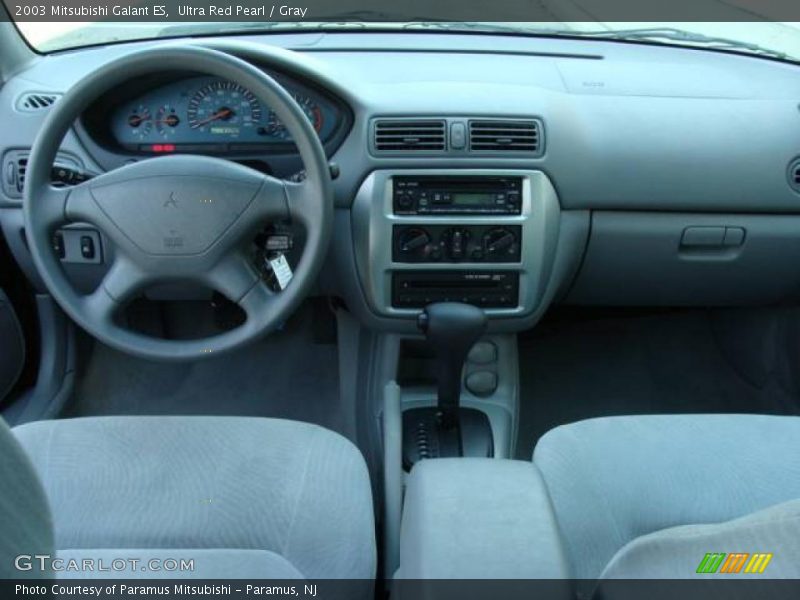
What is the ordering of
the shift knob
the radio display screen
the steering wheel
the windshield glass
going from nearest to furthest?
the steering wheel, the shift knob, the radio display screen, the windshield glass

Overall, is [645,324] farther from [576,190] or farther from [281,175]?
[281,175]

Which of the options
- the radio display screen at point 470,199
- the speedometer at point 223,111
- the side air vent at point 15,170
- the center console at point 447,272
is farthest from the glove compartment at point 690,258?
the side air vent at point 15,170

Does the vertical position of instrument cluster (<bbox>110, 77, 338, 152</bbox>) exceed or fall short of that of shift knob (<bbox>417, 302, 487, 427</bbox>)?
it exceeds it

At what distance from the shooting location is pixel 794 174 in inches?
80.7

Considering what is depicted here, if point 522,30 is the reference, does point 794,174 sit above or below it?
below

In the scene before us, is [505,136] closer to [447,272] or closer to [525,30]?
[447,272]

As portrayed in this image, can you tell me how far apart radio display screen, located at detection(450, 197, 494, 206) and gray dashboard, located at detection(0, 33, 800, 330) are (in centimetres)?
7

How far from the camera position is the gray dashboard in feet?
6.30

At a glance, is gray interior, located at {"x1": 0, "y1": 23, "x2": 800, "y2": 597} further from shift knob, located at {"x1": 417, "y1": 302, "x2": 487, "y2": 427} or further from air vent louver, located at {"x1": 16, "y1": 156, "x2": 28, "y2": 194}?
shift knob, located at {"x1": 417, "y1": 302, "x2": 487, "y2": 427}

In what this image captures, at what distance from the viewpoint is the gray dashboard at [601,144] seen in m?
1.92

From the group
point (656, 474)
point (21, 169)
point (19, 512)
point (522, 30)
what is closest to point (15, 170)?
point (21, 169)

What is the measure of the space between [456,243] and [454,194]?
12 cm

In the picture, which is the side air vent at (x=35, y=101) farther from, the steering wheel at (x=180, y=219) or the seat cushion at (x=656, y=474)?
the seat cushion at (x=656, y=474)

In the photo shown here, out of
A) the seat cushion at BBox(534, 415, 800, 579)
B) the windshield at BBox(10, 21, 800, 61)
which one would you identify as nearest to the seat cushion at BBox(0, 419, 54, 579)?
the seat cushion at BBox(534, 415, 800, 579)
